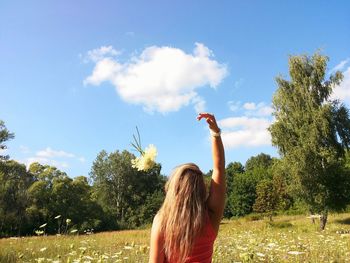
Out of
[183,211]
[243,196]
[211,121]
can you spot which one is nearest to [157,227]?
[183,211]

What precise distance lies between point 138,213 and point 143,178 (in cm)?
528

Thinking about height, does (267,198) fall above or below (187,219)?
above

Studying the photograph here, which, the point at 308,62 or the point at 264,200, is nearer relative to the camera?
the point at 308,62

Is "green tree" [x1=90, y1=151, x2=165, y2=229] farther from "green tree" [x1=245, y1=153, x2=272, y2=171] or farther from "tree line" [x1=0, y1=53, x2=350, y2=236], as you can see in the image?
"green tree" [x1=245, y1=153, x2=272, y2=171]

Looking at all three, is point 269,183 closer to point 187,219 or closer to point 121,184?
point 121,184

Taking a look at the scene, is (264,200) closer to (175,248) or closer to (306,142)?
(306,142)

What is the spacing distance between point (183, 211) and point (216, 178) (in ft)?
1.18

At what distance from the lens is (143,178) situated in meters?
60.2

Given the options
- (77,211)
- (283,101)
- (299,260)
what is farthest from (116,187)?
(299,260)

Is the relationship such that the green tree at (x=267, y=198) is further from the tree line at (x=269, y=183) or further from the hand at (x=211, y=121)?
the hand at (x=211, y=121)

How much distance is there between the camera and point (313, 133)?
2658cm

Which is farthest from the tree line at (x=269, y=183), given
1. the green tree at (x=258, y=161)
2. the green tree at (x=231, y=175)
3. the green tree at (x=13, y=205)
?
the green tree at (x=258, y=161)

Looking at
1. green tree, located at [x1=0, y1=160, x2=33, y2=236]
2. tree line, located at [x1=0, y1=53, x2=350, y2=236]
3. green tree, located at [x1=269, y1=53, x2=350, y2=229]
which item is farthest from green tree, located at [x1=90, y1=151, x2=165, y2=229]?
green tree, located at [x1=269, y1=53, x2=350, y2=229]

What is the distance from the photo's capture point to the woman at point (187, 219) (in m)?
2.44
